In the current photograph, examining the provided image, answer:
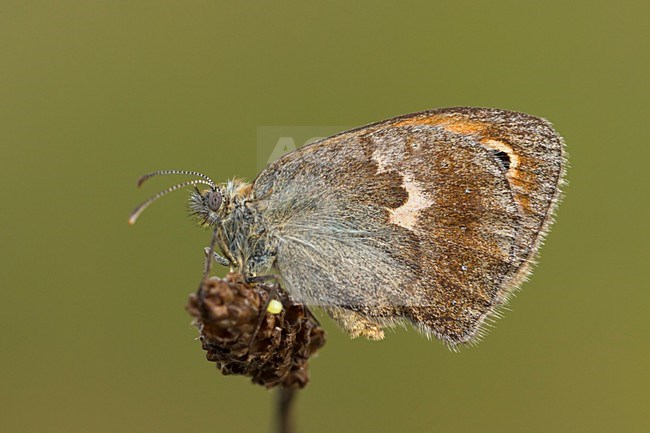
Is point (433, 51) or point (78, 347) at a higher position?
point (433, 51)

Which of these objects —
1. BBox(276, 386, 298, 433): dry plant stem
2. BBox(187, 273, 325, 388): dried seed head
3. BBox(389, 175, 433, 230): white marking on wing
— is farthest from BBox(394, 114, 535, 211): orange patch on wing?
BBox(276, 386, 298, 433): dry plant stem

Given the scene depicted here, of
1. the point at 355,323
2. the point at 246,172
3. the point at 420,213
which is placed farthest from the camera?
the point at 246,172

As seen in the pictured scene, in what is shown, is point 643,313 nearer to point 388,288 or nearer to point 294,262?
point 388,288

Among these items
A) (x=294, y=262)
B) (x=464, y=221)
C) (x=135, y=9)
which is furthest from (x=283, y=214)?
(x=135, y=9)

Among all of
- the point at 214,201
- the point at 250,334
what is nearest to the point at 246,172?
the point at 214,201

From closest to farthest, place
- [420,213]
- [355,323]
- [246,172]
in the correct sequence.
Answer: [355,323] → [420,213] → [246,172]

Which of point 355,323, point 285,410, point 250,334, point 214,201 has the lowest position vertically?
point 285,410

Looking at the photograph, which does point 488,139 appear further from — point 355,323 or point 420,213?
point 355,323
